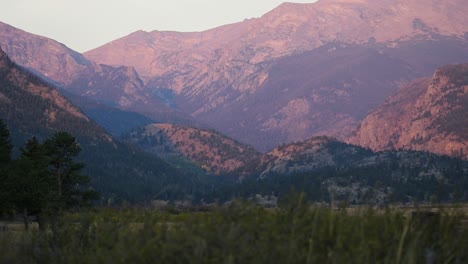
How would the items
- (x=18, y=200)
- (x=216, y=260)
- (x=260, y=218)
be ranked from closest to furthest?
(x=216, y=260), (x=260, y=218), (x=18, y=200)

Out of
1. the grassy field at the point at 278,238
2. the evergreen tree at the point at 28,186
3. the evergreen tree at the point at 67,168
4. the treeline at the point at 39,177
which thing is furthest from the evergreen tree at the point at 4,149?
the grassy field at the point at 278,238

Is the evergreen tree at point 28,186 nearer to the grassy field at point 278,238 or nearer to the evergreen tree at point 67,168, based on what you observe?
the evergreen tree at point 67,168

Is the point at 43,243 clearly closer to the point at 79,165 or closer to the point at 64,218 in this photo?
the point at 64,218

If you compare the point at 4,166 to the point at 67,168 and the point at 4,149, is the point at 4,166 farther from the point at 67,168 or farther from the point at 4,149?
the point at 67,168

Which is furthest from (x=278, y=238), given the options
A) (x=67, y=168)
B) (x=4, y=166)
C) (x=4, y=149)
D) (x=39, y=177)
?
(x=4, y=149)

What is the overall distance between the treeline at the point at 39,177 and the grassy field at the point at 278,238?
163 feet

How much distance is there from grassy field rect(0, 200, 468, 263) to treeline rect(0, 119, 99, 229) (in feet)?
163

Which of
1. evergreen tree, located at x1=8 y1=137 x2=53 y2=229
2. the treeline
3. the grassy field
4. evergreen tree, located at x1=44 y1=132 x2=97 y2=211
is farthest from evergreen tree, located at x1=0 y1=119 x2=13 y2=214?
the grassy field

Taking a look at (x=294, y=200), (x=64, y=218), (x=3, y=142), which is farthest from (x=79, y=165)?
(x=294, y=200)

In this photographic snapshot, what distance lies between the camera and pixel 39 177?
70.3m

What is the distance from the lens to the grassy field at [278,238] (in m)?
12.4

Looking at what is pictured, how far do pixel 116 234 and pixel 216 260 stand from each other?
12.0 ft

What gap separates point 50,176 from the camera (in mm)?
74688

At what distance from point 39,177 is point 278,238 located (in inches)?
2405
